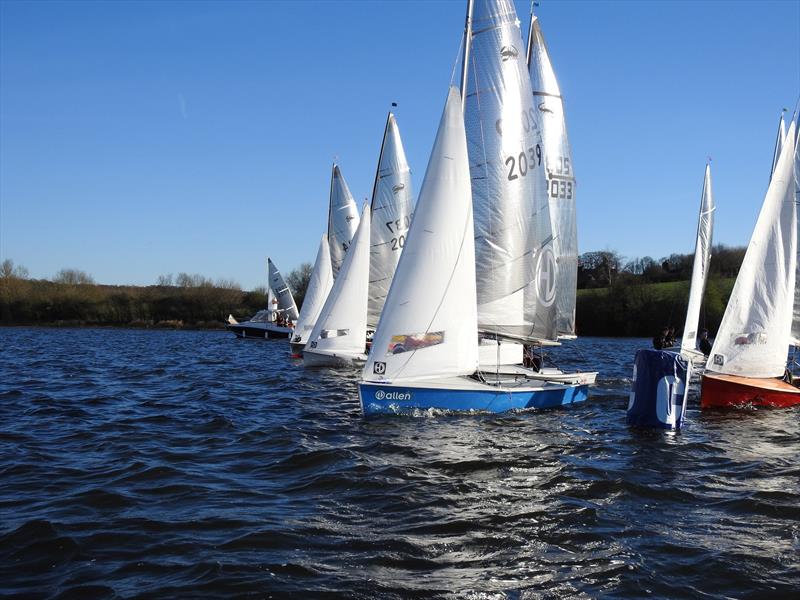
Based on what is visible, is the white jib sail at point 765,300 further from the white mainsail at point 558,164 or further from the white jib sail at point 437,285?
the white jib sail at point 437,285

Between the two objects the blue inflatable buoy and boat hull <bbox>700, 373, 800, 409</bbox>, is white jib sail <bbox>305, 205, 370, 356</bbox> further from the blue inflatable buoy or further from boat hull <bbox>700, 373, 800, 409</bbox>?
the blue inflatable buoy

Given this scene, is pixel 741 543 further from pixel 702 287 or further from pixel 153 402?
pixel 702 287

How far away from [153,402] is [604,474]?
10.5 metres

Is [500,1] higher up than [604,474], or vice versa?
[500,1]

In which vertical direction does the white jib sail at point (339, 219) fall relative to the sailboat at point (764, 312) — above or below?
above

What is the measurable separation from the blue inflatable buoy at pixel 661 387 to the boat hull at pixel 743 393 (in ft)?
8.51

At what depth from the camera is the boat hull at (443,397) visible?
39.7 feet

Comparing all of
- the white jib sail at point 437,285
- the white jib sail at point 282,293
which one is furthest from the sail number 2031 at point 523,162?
the white jib sail at point 282,293

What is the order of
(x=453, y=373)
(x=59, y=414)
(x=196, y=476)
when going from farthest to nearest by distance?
1. (x=59, y=414)
2. (x=453, y=373)
3. (x=196, y=476)

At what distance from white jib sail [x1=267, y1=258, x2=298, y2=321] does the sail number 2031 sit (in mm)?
40312

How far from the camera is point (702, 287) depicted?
26703mm

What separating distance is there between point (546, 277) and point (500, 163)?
107 inches

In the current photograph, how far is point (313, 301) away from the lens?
29219 mm

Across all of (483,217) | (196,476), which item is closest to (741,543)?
(196,476)
